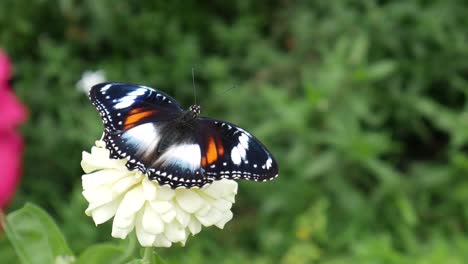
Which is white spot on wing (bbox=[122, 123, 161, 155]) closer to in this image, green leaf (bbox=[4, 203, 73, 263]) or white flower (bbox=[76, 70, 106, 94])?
green leaf (bbox=[4, 203, 73, 263])

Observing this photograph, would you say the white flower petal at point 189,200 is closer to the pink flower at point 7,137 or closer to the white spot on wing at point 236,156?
the white spot on wing at point 236,156

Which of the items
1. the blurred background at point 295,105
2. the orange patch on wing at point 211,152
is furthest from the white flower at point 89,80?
the orange patch on wing at point 211,152

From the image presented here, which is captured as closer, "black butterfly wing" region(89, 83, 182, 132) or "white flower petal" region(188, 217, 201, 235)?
"white flower petal" region(188, 217, 201, 235)

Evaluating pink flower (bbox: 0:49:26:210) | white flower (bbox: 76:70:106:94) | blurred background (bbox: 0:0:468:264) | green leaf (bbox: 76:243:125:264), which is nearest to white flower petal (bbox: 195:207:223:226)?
green leaf (bbox: 76:243:125:264)

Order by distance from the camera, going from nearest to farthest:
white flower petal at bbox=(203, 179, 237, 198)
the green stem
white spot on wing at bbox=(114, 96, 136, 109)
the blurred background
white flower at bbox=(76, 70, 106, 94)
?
1. the green stem
2. white flower petal at bbox=(203, 179, 237, 198)
3. white spot on wing at bbox=(114, 96, 136, 109)
4. the blurred background
5. white flower at bbox=(76, 70, 106, 94)

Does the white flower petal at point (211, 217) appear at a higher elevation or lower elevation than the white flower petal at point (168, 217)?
lower

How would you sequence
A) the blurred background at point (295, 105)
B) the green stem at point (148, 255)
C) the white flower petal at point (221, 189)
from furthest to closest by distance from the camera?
1. the blurred background at point (295, 105)
2. the white flower petal at point (221, 189)
3. the green stem at point (148, 255)
